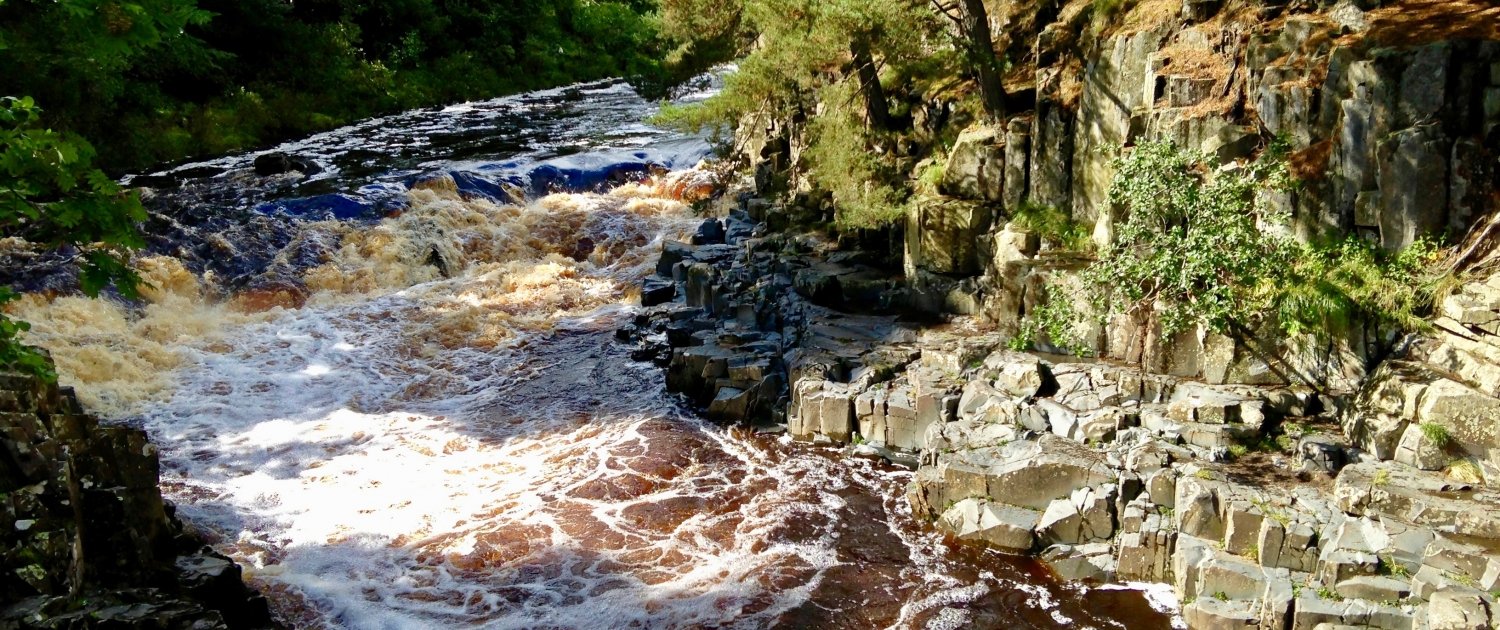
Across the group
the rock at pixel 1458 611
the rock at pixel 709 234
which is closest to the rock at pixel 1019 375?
the rock at pixel 1458 611

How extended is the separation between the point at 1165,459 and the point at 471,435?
1051cm

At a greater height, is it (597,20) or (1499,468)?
(597,20)

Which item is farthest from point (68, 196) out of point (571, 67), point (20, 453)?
point (571, 67)

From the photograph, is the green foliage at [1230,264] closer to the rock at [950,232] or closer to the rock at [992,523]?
the rock at [992,523]

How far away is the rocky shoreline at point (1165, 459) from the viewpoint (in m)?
10.1

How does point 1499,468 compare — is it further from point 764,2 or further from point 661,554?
point 764,2

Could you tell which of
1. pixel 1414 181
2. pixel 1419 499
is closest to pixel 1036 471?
pixel 1419 499

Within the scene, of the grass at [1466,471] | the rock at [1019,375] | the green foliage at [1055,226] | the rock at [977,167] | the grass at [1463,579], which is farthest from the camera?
the rock at [977,167]

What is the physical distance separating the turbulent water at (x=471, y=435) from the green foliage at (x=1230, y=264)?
13.2 feet

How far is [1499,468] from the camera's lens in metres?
10.8

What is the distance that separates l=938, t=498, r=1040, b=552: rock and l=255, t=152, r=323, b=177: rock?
2262 cm

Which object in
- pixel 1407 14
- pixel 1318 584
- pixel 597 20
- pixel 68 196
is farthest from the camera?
pixel 597 20

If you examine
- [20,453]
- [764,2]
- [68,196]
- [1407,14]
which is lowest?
[20,453]

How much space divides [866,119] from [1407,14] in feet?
33.1
